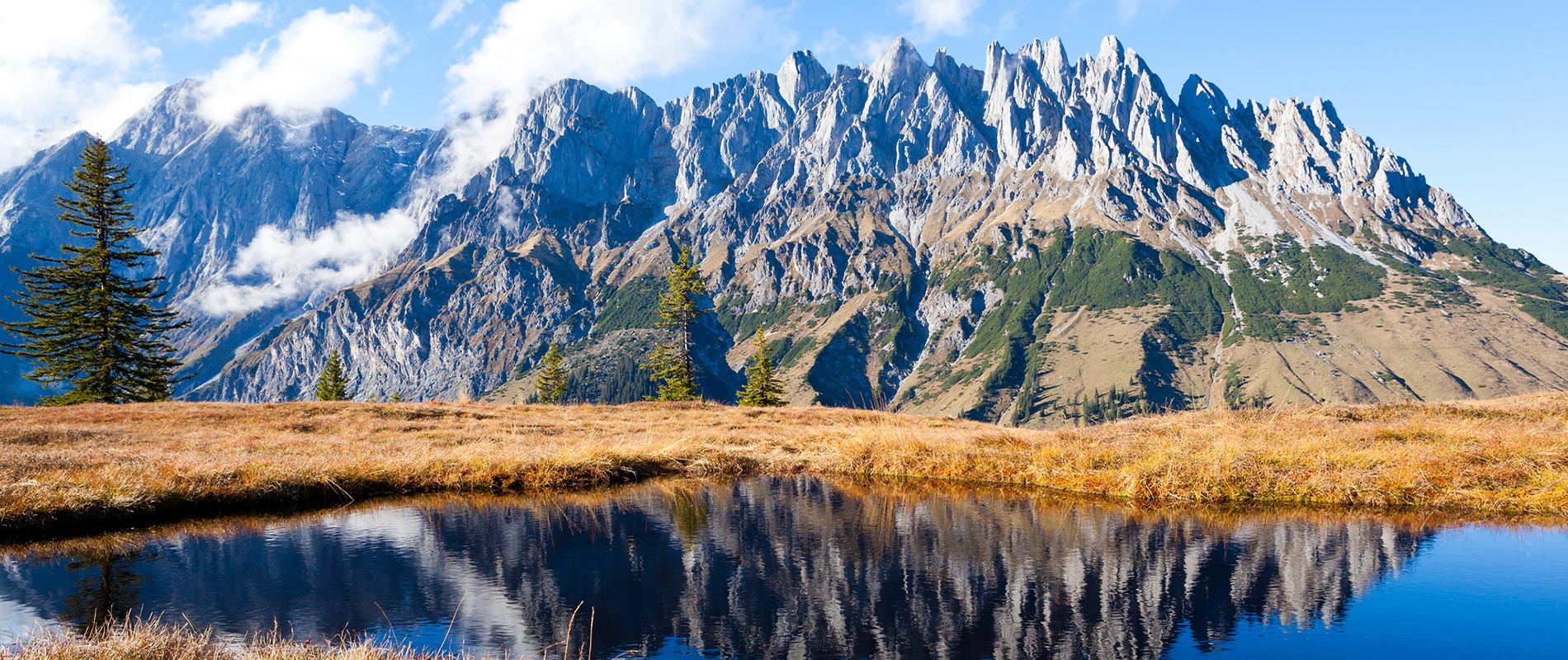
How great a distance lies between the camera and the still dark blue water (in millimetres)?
11969

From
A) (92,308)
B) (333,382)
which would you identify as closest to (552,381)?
(333,382)

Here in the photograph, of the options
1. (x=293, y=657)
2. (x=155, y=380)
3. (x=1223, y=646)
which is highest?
(x=155, y=380)

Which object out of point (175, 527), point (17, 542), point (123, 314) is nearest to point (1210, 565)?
point (175, 527)

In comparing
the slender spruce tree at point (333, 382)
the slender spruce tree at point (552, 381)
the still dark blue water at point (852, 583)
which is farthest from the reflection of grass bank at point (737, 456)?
the slender spruce tree at point (552, 381)

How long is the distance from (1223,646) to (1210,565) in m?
4.32

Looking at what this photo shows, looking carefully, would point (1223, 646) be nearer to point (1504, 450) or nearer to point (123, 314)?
point (1504, 450)

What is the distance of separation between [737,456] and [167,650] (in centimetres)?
2325

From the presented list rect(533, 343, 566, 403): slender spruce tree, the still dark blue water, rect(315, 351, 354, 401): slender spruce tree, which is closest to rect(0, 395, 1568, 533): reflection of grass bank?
the still dark blue water

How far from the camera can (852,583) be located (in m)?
14.9

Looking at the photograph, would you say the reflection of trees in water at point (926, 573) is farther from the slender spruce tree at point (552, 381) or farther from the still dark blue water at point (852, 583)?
the slender spruce tree at point (552, 381)

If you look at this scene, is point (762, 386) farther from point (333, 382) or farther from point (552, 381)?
point (333, 382)

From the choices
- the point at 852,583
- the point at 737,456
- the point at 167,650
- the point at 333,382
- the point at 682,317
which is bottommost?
the point at 852,583

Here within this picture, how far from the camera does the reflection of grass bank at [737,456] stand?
20281 millimetres

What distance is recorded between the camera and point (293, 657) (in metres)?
8.68
